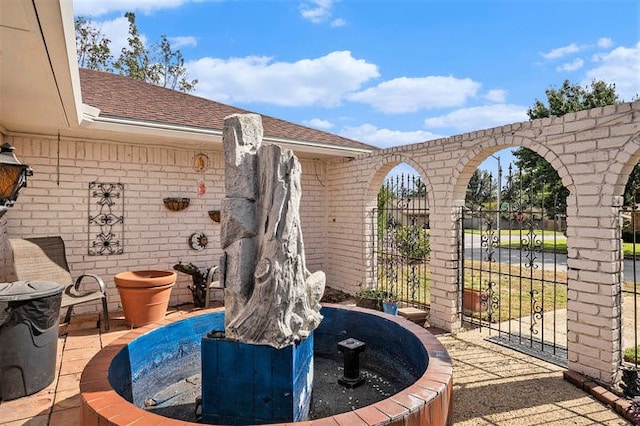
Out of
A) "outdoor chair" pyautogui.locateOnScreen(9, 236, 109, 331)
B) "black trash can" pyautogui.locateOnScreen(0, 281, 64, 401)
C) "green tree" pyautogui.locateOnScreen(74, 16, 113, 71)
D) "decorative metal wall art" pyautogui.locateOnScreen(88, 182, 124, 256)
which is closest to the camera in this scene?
"black trash can" pyautogui.locateOnScreen(0, 281, 64, 401)

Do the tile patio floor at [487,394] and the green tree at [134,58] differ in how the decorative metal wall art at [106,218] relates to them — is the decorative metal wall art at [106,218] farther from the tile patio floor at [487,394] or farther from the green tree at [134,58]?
the green tree at [134,58]

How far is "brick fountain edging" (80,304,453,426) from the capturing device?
5.17 ft

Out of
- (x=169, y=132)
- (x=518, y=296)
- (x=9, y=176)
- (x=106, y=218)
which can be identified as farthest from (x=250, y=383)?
(x=518, y=296)

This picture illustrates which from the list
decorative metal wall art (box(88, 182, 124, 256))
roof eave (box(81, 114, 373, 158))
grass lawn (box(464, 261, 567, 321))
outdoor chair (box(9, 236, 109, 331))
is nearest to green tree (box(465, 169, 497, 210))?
grass lawn (box(464, 261, 567, 321))

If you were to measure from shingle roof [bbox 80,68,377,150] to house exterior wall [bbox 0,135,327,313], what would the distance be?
0.59 metres

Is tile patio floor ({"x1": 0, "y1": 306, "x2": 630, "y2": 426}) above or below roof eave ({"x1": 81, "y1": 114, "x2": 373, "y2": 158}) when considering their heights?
below

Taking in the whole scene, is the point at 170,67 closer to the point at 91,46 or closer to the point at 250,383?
the point at 91,46

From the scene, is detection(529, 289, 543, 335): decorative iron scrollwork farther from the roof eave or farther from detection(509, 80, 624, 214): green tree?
detection(509, 80, 624, 214): green tree

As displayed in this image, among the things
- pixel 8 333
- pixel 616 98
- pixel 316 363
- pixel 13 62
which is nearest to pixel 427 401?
pixel 316 363

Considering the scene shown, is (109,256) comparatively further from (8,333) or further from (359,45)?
(359,45)

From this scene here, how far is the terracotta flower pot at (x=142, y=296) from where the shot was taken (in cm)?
456

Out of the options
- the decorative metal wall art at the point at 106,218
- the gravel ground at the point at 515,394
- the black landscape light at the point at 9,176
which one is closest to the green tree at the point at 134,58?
the decorative metal wall art at the point at 106,218

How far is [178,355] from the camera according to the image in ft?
10.00

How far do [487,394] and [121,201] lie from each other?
5.33 meters
